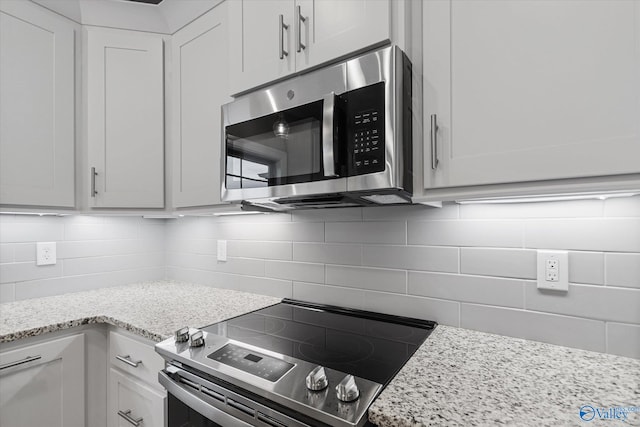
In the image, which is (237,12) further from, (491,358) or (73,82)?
(491,358)

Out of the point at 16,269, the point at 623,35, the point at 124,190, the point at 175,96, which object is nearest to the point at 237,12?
the point at 175,96

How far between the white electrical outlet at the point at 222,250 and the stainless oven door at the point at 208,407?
84cm

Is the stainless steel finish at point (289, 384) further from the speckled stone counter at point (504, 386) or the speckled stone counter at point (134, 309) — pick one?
the speckled stone counter at point (134, 309)

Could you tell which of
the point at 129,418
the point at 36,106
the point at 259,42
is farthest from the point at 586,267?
the point at 36,106

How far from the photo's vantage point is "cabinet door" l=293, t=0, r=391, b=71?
93 cm

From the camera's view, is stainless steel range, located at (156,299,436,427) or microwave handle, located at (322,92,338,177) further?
microwave handle, located at (322,92,338,177)

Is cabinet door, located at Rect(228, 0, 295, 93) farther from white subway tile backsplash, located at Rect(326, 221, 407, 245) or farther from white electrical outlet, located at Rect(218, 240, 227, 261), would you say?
white electrical outlet, located at Rect(218, 240, 227, 261)

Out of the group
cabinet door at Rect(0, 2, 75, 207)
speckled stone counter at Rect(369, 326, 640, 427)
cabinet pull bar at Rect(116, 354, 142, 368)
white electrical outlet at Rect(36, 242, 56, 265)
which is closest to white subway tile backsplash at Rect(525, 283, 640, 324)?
speckled stone counter at Rect(369, 326, 640, 427)

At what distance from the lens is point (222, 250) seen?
1821 millimetres

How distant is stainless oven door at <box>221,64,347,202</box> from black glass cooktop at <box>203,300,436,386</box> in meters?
0.48

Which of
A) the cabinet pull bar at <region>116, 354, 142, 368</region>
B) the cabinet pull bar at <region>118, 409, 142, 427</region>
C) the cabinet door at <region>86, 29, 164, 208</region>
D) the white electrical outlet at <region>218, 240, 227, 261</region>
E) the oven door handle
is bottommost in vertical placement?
the cabinet pull bar at <region>118, 409, 142, 427</region>

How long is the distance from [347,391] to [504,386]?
1.20ft

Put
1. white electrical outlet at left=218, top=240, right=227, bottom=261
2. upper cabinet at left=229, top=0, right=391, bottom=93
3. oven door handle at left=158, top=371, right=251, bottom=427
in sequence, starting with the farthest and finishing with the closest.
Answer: white electrical outlet at left=218, top=240, right=227, bottom=261
upper cabinet at left=229, top=0, right=391, bottom=93
oven door handle at left=158, top=371, right=251, bottom=427

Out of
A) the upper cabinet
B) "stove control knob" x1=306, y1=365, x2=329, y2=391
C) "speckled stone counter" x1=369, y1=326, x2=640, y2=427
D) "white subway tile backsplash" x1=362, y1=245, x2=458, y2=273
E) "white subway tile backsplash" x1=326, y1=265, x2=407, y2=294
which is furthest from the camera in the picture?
"white subway tile backsplash" x1=326, y1=265, x2=407, y2=294
